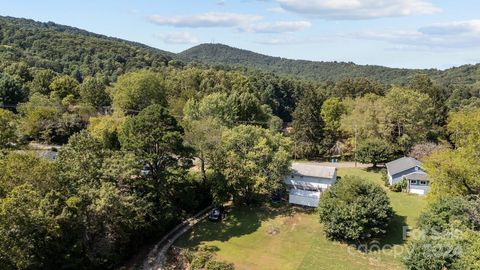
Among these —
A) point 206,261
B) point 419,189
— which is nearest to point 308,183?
point 419,189

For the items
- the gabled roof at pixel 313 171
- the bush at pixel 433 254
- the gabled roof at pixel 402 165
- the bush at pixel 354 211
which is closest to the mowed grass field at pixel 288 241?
the bush at pixel 354 211

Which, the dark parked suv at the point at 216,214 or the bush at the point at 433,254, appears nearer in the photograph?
the bush at the point at 433,254

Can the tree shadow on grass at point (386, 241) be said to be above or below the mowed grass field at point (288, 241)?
above

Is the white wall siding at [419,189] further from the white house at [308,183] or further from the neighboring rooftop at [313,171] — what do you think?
the neighboring rooftop at [313,171]

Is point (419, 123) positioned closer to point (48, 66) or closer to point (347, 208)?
point (347, 208)

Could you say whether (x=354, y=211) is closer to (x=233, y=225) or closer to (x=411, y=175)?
(x=233, y=225)

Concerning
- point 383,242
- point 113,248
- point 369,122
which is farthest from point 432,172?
point 113,248

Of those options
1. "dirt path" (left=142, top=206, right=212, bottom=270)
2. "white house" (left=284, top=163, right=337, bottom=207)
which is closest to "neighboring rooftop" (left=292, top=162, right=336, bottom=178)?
"white house" (left=284, top=163, right=337, bottom=207)
